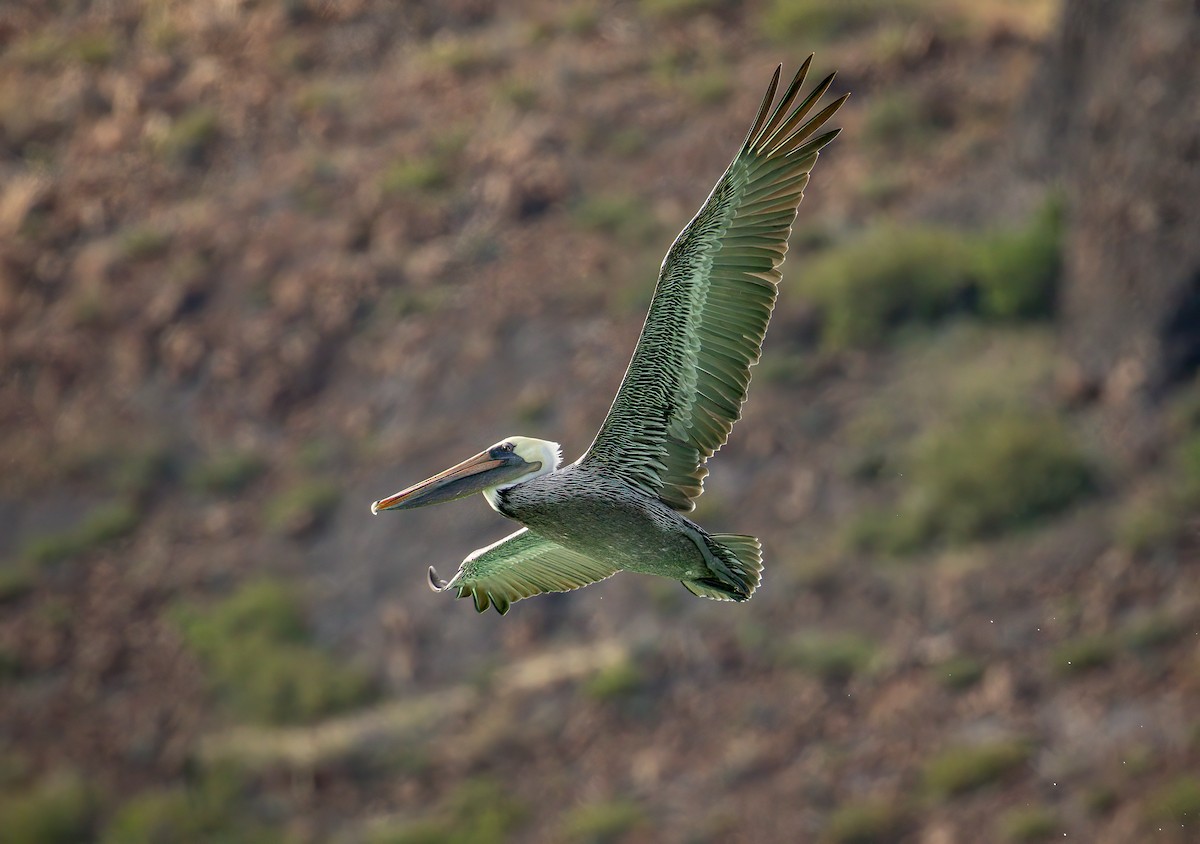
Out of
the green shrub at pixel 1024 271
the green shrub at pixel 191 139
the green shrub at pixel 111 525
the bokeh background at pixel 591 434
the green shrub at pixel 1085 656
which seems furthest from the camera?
the green shrub at pixel 191 139

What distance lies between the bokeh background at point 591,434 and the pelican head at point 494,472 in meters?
8.71

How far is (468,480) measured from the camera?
8.65 metres

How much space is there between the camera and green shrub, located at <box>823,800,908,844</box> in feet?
54.3

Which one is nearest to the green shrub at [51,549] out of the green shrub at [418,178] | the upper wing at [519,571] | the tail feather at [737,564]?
the green shrub at [418,178]

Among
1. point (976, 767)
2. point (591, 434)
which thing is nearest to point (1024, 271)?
point (591, 434)

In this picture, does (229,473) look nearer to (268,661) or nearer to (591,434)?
(268,661)

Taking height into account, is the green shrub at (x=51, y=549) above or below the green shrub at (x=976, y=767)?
above

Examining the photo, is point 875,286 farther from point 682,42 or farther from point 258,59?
point 258,59

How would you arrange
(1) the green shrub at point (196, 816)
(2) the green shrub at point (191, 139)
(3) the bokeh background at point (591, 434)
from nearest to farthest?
(3) the bokeh background at point (591, 434) → (1) the green shrub at point (196, 816) → (2) the green shrub at point (191, 139)

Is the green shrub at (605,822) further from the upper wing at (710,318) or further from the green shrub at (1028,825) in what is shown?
the upper wing at (710,318)

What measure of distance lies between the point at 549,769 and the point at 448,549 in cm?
270

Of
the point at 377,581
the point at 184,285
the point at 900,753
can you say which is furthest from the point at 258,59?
the point at 900,753

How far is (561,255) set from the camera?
906 inches

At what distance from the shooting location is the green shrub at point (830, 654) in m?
17.9
